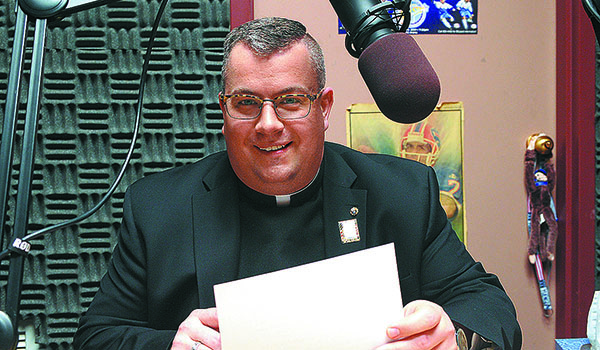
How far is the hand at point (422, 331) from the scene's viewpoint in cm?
85

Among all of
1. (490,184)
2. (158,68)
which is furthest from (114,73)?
(490,184)

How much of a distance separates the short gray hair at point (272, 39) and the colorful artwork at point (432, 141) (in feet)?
2.31

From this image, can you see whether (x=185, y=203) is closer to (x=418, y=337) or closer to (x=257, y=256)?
(x=257, y=256)

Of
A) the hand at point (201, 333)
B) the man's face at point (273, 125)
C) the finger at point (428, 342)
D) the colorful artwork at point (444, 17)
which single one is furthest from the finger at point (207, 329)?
the colorful artwork at point (444, 17)

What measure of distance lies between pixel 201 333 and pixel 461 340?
1.58ft

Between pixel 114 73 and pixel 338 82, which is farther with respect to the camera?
pixel 338 82

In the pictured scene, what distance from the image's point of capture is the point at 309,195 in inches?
54.8

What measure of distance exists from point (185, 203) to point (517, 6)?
140 cm

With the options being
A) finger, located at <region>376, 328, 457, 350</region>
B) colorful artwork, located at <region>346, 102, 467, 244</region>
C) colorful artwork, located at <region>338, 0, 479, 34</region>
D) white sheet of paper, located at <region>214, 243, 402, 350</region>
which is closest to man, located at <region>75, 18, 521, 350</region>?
finger, located at <region>376, 328, 457, 350</region>

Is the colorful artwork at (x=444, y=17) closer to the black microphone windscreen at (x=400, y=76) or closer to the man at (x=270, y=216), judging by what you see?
the man at (x=270, y=216)

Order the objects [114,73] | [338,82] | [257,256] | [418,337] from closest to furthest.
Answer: [418,337], [257,256], [114,73], [338,82]

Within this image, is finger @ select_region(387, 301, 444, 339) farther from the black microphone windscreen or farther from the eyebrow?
the eyebrow

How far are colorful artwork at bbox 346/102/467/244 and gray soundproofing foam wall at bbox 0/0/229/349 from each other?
1.81 feet

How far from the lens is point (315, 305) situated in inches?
31.8
